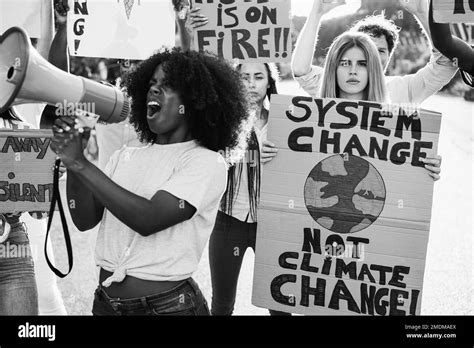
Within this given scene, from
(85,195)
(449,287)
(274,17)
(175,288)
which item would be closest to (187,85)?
(85,195)

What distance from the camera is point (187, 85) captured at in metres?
2.77

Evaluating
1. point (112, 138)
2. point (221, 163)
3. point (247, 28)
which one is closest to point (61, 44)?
point (112, 138)

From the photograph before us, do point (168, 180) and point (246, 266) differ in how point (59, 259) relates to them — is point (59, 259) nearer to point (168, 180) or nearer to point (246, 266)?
point (246, 266)

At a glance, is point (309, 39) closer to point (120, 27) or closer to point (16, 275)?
point (120, 27)

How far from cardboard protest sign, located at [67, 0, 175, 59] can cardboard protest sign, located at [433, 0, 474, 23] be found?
113 centimetres

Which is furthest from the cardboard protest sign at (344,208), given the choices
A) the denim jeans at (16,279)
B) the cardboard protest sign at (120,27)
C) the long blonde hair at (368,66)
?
the denim jeans at (16,279)

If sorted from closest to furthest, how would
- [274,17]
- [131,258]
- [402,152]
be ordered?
1. [131,258]
2. [402,152]
3. [274,17]

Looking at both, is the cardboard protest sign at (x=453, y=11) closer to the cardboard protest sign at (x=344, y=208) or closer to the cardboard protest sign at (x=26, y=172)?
the cardboard protest sign at (x=344, y=208)

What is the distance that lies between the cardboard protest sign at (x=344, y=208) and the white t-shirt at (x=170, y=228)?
2.05ft

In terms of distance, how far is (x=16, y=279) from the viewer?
3.01 metres

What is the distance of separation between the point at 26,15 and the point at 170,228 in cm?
143

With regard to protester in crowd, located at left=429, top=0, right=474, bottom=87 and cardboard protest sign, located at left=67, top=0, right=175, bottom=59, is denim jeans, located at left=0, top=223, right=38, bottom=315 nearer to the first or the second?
cardboard protest sign, located at left=67, top=0, right=175, bottom=59

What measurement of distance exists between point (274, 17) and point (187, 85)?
0.93 metres

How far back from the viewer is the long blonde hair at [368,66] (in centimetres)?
338
